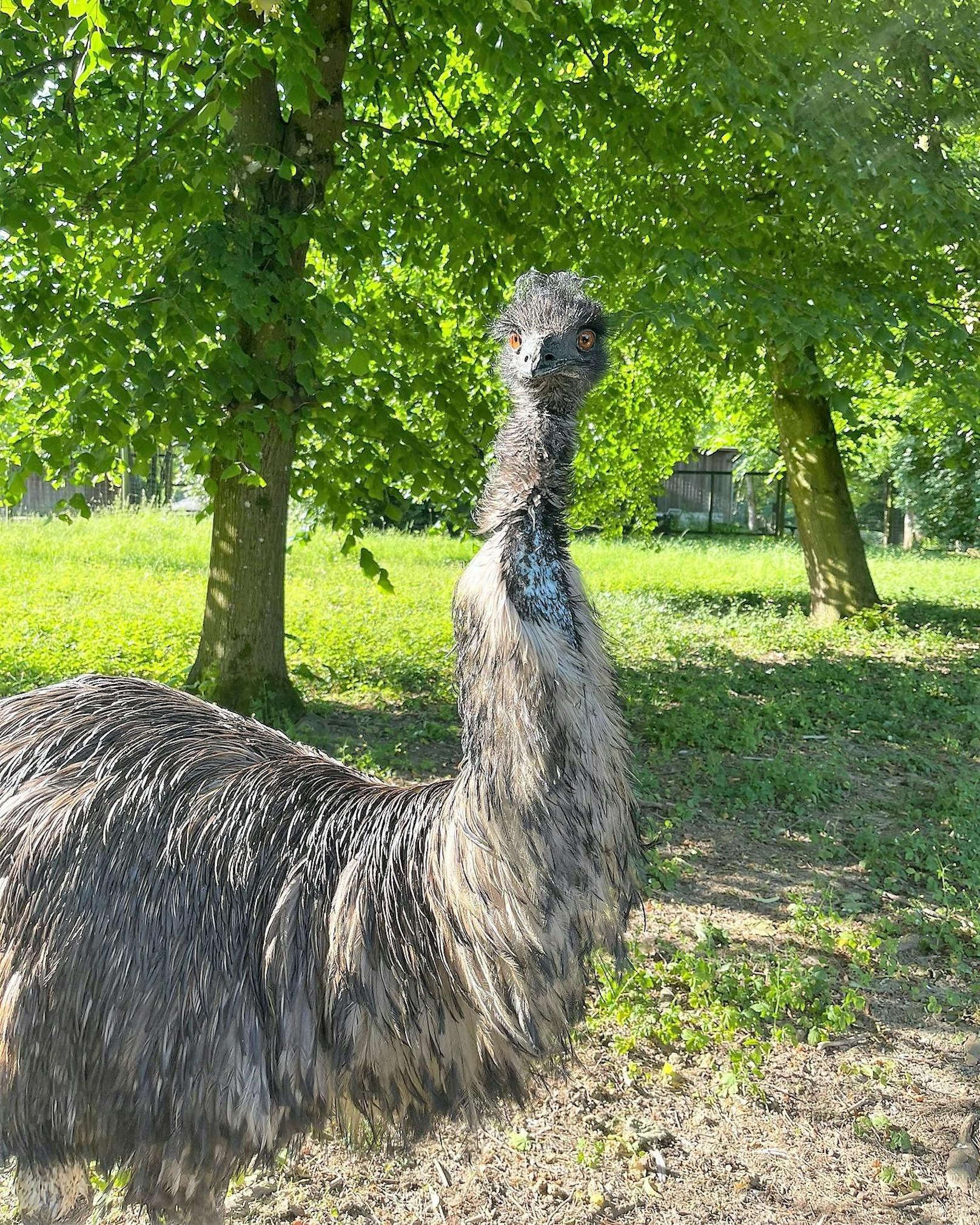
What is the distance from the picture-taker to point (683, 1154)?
320 cm

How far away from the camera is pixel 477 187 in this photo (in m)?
7.08

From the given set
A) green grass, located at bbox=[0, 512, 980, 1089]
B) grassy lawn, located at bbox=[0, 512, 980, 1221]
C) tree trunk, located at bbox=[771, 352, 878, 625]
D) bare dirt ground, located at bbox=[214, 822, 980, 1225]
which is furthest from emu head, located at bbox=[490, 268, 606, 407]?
tree trunk, located at bbox=[771, 352, 878, 625]

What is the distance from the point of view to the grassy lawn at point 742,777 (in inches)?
145

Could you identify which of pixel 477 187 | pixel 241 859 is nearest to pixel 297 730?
pixel 477 187

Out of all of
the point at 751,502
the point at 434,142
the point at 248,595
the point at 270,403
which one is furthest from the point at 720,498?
the point at 270,403

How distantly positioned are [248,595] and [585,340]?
15.2 ft

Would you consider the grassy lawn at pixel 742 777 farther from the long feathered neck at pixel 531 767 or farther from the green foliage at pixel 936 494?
the green foliage at pixel 936 494

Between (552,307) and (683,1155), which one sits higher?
(552,307)

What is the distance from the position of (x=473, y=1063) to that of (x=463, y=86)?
786 centimetres

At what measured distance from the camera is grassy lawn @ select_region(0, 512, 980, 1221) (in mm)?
3682

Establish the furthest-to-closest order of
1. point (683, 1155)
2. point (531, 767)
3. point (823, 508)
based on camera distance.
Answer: point (823, 508) → point (683, 1155) → point (531, 767)

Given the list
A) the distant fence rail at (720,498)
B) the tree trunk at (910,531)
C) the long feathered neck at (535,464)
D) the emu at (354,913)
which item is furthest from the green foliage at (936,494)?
the emu at (354,913)

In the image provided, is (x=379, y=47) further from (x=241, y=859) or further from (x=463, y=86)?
(x=241, y=859)

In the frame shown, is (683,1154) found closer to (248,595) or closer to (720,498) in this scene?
(248,595)
